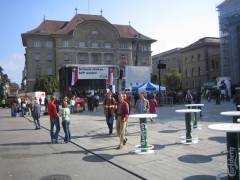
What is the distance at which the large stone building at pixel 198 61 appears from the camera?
8806 cm

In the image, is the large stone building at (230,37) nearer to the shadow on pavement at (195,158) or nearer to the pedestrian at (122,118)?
the pedestrian at (122,118)

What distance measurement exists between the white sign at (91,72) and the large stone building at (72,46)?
51.4 metres

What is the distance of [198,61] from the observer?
91250mm

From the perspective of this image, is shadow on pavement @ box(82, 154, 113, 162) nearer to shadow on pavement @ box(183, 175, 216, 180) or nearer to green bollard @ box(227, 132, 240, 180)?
shadow on pavement @ box(183, 175, 216, 180)

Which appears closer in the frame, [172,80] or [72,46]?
[172,80]

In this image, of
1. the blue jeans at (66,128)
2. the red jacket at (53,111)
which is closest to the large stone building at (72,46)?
the red jacket at (53,111)

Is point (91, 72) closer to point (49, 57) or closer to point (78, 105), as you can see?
point (78, 105)

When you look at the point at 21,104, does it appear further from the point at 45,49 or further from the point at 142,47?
the point at 142,47

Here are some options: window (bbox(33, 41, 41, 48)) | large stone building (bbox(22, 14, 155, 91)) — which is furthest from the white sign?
window (bbox(33, 41, 41, 48))

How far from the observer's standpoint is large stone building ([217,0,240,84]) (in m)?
64.4

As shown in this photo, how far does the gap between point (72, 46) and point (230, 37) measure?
129ft

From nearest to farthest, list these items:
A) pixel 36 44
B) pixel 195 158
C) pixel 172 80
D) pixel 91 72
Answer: pixel 195 158, pixel 91 72, pixel 172 80, pixel 36 44

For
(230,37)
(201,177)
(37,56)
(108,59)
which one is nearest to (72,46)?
(37,56)

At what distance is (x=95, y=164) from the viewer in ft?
31.3
